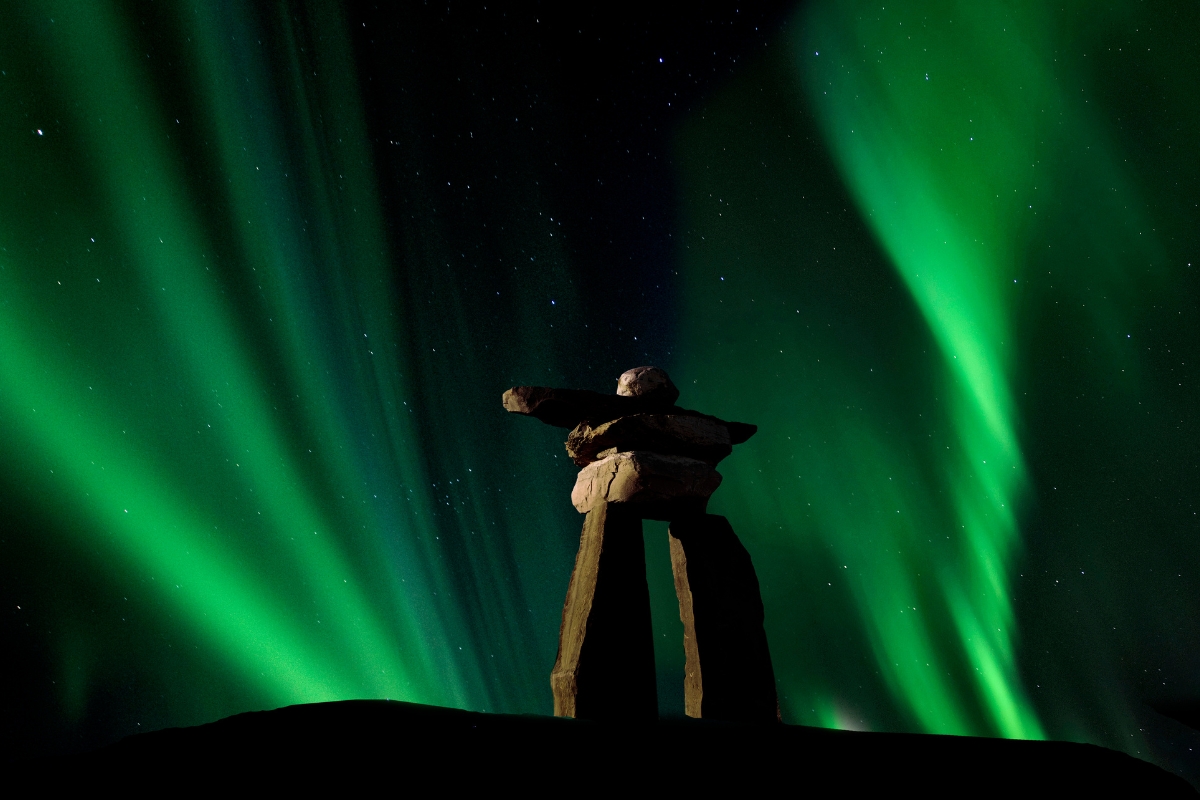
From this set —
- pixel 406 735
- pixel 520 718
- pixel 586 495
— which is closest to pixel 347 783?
pixel 406 735

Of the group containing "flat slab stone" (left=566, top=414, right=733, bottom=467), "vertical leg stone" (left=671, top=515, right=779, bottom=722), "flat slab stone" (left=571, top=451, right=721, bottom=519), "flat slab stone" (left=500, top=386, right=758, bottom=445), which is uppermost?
"flat slab stone" (left=500, top=386, right=758, bottom=445)

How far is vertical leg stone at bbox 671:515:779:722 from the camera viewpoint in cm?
493

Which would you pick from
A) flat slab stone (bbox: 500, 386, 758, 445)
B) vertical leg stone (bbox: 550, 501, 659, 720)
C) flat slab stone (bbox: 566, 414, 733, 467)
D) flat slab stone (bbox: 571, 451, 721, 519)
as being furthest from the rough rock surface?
vertical leg stone (bbox: 550, 501, 659, 720)

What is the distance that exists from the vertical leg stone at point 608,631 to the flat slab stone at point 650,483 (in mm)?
124

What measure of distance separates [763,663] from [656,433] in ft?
5.69

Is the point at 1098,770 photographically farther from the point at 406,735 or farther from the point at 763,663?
the point at 406,735

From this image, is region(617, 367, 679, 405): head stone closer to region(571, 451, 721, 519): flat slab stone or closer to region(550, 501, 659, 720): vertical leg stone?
region(571, 451, 721, 519): flat slab stone

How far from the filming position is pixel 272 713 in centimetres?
305

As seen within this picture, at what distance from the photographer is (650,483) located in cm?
501

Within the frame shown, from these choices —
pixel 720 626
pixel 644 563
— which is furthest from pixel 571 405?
pixel 720 626

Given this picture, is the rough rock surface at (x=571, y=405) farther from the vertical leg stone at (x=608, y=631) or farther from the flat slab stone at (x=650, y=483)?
the vertical leg stone at (x=608, y=631)

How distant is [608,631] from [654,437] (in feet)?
4.37

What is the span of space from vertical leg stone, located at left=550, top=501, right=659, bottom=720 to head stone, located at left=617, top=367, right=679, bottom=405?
87 centimetres

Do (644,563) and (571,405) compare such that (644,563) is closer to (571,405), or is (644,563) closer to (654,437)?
(654,437)
